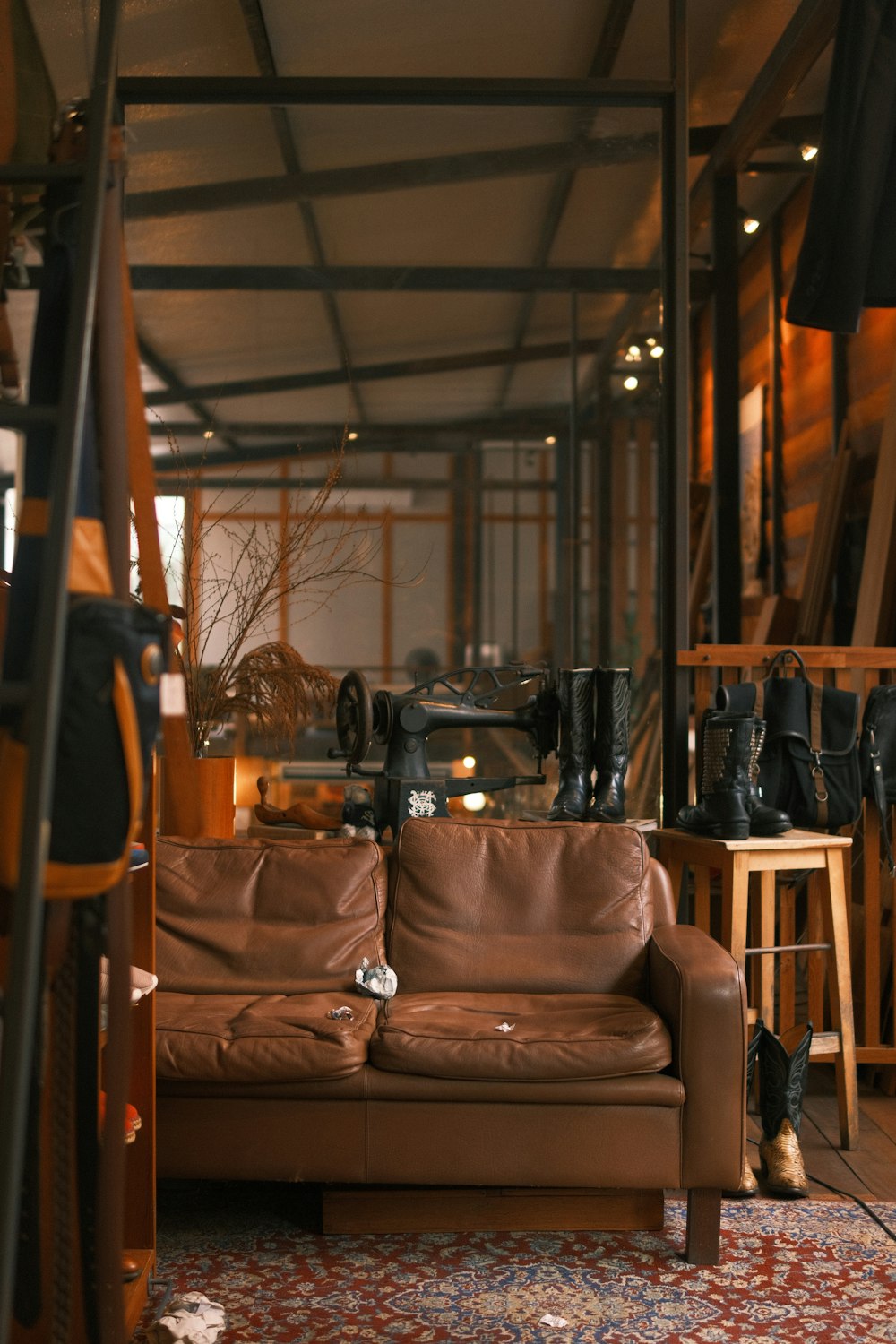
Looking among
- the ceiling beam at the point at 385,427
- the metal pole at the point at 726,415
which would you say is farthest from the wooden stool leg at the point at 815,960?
the metal pole at the point at 726,415

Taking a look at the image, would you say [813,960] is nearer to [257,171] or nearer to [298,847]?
[298,847]

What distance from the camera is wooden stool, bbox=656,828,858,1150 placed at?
133 inches

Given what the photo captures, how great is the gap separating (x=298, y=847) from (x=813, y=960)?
59.8 inches

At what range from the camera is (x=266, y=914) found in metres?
3.33

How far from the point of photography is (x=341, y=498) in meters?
4.42

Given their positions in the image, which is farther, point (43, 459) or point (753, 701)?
point (753, 701)

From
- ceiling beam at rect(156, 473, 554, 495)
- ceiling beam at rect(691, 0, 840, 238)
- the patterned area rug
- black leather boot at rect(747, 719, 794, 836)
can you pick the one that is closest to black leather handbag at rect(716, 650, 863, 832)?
black leather boot at rect(747, 719, 794, 836)

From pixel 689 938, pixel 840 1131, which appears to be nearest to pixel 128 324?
pixel 689 938

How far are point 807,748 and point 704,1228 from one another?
1502 millimetres

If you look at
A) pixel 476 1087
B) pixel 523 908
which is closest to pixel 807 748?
pixel 523 908

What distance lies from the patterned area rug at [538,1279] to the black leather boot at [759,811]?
3.12 feet

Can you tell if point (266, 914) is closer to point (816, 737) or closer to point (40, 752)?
point (816, 737)

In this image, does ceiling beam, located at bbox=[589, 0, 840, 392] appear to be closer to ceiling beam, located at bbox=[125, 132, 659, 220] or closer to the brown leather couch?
ceiling beam, located at bbox=[125, 132, 659, 220]

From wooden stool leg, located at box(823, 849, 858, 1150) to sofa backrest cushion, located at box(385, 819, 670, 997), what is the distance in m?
0.50
